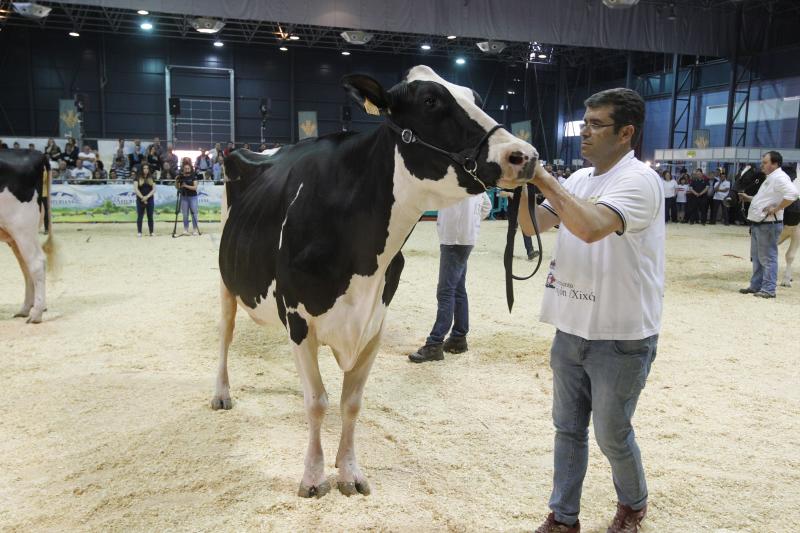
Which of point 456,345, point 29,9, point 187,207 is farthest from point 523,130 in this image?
point 456,345

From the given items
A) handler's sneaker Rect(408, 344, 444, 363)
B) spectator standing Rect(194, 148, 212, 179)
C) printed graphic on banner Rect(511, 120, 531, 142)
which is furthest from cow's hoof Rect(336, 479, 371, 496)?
printed graphic on banner Rect(511, 120, 531, 142)

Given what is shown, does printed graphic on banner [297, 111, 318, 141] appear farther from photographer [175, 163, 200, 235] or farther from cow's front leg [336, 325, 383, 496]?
cow's front leg [336, 325, 383, 496]

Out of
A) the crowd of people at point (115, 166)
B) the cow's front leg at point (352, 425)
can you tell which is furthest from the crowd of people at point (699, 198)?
the cow's front leg at point (352, 425)

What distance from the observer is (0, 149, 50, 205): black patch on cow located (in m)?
6.59

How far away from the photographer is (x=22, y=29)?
2697 centimetres

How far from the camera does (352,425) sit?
336 centimetres

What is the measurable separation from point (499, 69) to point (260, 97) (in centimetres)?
1313

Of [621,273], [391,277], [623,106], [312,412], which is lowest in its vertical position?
[312,412]

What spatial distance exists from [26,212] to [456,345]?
194 inches

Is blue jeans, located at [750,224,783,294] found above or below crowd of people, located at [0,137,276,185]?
below

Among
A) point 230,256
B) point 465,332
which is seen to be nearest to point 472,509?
point 230,256

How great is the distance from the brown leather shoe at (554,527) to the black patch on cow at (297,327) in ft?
4.78

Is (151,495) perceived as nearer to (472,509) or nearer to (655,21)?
(472,509)

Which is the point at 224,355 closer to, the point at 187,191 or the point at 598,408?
the point at 598,408
